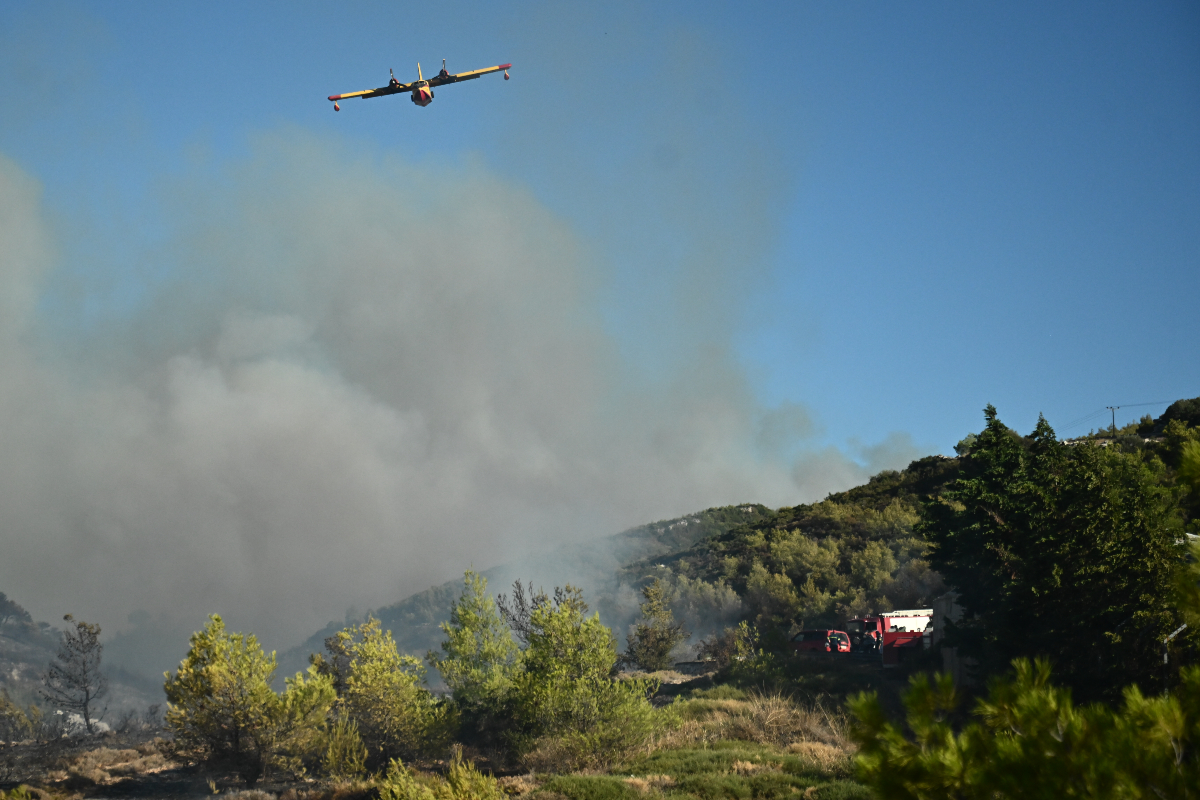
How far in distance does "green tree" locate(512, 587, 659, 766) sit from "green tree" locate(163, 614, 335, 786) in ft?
34.5

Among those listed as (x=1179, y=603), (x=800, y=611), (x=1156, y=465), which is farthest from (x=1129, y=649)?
(x=800, y=611)

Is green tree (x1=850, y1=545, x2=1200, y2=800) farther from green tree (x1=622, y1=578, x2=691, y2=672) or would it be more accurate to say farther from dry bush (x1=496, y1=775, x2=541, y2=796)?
green tree (x1=622, y1=578, x2=691, y2=672)

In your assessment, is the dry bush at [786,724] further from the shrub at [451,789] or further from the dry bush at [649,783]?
the shrub at [451,789]

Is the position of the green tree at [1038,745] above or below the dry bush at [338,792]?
above

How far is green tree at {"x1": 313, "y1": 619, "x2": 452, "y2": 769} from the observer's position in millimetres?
36906

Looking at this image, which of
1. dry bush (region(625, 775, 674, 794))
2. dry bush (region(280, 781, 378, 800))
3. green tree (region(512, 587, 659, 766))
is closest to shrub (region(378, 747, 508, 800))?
dry bush (region(625, 775, 674, 794))

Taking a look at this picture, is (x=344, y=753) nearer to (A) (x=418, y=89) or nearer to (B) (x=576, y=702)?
(B) (x=576, y=702)

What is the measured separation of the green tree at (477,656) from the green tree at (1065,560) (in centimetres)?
2289

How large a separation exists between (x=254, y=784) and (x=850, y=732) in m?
36.8

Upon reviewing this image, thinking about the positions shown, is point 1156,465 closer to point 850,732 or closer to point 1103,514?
point 1103,514

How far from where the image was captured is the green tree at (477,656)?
41094mm

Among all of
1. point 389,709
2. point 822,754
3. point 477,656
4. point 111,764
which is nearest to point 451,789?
point 822,754

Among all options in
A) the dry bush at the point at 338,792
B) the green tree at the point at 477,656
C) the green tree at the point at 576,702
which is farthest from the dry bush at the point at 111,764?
the green tree at the point at 576,702

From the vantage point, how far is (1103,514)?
2369 cm
